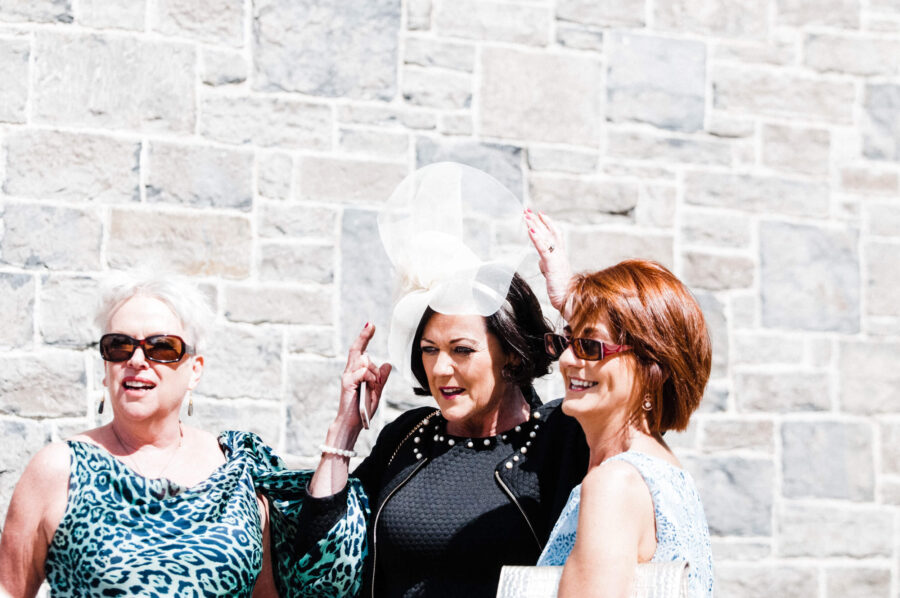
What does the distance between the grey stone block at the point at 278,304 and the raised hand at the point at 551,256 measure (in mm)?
1515

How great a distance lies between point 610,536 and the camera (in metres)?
1.98

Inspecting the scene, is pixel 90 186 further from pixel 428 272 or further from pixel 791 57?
pixel 791 57

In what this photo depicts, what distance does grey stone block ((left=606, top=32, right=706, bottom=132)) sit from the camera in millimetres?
4504

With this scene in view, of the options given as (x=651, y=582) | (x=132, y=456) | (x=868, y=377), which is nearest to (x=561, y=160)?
(x=868, y=377)

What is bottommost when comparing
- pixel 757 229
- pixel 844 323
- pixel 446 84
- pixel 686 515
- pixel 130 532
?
pixel 130 532

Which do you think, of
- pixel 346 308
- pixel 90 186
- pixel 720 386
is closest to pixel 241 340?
pixel 346 308

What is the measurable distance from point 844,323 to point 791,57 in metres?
1.22

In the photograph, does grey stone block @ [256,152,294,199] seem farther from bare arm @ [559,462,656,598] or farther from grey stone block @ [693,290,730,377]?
bare arm @ [559,462,656,598]

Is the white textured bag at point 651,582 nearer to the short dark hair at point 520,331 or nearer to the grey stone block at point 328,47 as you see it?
the short dark hair at point 520,331

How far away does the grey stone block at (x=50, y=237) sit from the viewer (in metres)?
3.93

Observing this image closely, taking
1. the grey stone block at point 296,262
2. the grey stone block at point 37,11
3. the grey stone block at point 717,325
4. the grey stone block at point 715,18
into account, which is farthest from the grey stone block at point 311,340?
the grey stone block at point 715,18

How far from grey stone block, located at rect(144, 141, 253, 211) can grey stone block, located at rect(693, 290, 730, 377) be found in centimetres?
199

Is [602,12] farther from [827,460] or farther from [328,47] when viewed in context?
[827,460]

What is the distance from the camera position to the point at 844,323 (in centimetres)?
461
